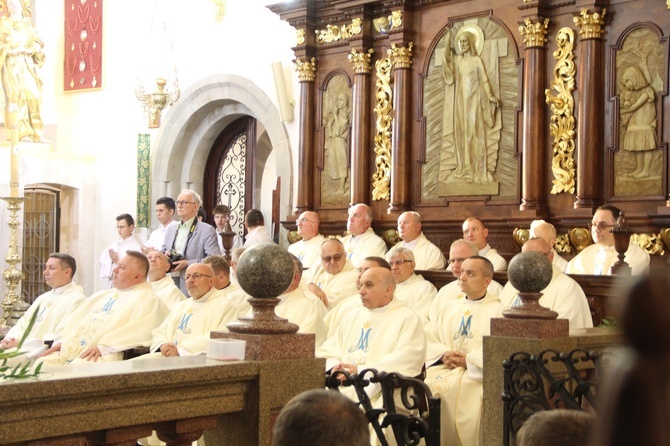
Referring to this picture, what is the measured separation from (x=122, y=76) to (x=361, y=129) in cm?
595

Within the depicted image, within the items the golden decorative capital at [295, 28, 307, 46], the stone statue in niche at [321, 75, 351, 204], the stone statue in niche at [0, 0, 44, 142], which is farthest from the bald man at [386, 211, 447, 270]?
the stone statue in niche at [0, 0, 44, 142]

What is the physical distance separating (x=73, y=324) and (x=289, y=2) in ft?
19.8

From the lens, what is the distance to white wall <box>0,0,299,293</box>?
568 inches

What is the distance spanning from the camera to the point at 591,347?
5.98m

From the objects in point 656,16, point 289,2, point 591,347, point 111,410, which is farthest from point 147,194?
point 111,410

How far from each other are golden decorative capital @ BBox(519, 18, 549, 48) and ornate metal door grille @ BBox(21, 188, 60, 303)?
916cm

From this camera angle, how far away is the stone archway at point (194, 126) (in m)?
14.8

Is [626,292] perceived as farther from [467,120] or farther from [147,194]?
[147,194]

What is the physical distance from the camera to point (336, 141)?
1291cm

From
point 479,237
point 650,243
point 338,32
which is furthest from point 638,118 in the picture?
point 338,32

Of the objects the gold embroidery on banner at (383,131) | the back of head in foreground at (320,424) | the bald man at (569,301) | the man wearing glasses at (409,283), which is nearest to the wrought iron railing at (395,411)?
the back of head in foreground at (320,424)

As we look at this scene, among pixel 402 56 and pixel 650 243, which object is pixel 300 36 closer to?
pixel 402 56

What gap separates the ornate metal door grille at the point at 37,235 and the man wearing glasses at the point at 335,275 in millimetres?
7791

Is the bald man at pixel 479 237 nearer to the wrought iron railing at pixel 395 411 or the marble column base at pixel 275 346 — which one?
the wrought iron railing at pixel 395 411
